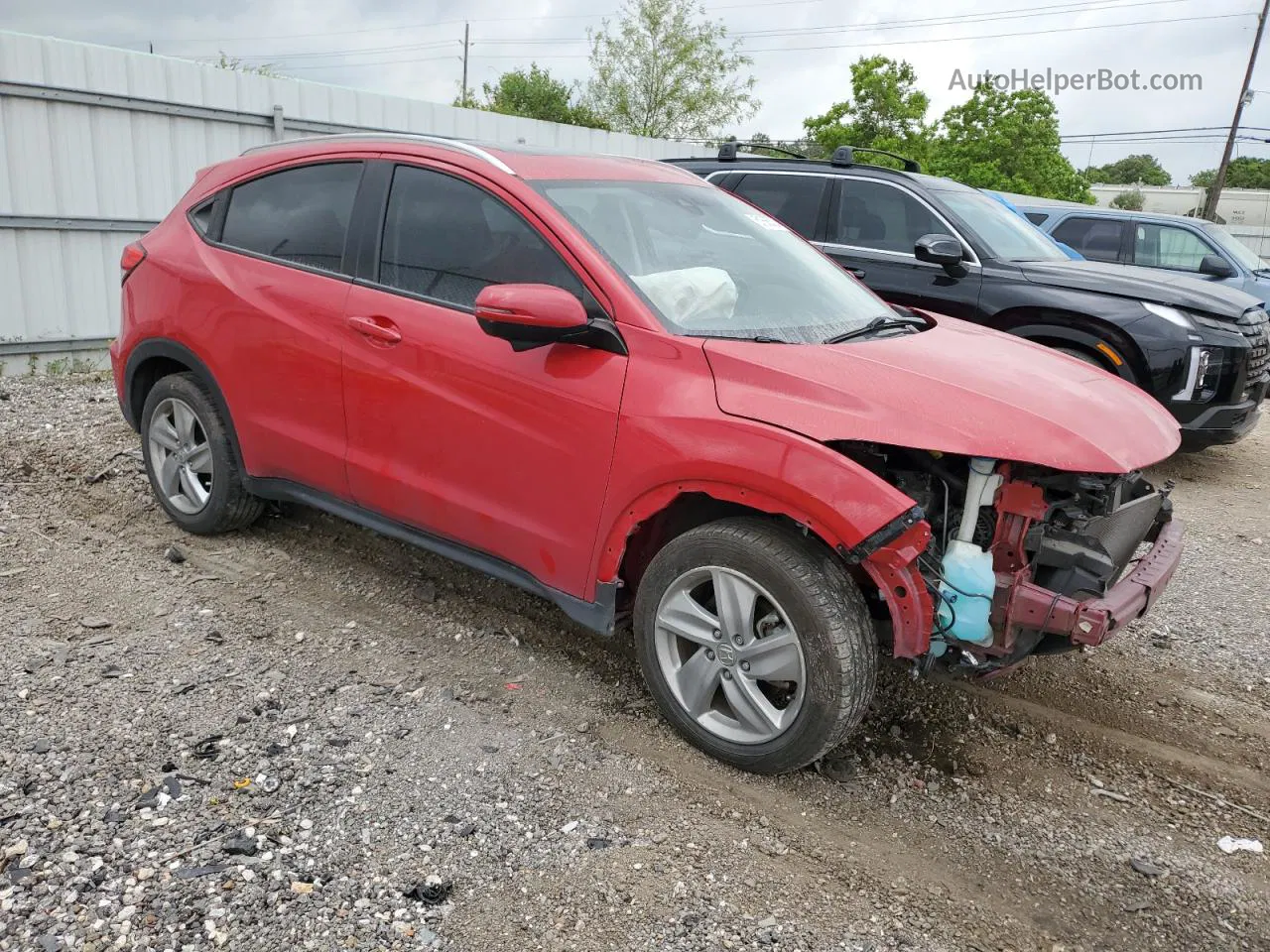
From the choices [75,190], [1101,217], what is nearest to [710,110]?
[1101,217]

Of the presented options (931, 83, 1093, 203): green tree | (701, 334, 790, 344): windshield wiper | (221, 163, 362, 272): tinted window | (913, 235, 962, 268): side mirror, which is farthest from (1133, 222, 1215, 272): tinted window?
(931, 83, 1093, 203): green tree

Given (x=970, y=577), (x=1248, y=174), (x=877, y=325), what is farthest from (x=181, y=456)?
(x=1248, y=174)

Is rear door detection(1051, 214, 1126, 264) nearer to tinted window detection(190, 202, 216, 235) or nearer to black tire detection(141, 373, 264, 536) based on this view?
tinted window detection(190, 202, 216, 235)

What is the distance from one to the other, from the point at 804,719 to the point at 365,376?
79.4 inches

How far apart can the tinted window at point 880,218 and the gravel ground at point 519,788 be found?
347cm

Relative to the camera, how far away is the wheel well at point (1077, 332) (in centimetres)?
642

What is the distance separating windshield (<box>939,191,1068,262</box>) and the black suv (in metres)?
0.02

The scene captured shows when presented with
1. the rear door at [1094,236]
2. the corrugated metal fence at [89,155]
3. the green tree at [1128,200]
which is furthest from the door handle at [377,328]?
the green tree at [1128,200]

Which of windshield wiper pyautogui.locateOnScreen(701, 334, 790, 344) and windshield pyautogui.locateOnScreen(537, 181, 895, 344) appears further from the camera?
windshield pyautogui.locateOnScreen(537, 181, 895, 344)

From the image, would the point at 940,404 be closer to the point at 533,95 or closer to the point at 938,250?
the point at 938,250

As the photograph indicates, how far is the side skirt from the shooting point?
3.34 m

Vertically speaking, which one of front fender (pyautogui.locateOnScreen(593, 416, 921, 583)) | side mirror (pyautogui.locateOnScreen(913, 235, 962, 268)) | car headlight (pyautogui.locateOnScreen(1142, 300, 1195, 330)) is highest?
side mirror (pyautogui.locateOnScreen(913, 235, 962, 268))

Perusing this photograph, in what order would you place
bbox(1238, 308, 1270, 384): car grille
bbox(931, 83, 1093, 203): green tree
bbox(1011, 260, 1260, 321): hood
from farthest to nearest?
1. bbox(931, 83, 1093, 203): green tree
2. bbox(1238, 308, 1270, 384): car grille
3. bbox(1011, 260, 1260, 321): hood

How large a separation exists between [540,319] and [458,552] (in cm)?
107
